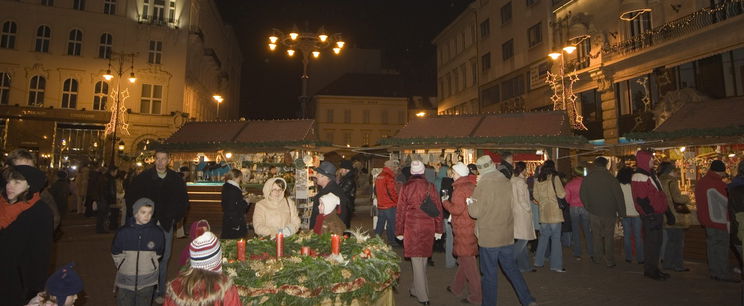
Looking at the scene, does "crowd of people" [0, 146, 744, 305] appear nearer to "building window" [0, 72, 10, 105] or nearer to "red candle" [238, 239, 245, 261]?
"red candle" [238, 239, 245, 261]

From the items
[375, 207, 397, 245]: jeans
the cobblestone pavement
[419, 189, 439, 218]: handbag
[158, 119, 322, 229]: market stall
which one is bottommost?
the cobblestone pavement

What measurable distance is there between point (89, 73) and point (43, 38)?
142 inches

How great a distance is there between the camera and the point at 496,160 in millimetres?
10992

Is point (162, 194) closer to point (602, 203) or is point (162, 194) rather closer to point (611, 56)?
point (602, 203)

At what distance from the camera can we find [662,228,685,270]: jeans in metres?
7.39

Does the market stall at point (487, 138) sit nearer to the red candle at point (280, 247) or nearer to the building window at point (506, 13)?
the red candle at point (280, 247)

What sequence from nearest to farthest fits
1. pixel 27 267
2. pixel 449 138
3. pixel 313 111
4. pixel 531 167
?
1. pixel 27 267
2. pixel 449 138
3. pixel 531 167
4. pixel 313 111

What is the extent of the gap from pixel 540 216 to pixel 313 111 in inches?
1964

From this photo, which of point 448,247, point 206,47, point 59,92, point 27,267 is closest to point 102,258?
point 27,267

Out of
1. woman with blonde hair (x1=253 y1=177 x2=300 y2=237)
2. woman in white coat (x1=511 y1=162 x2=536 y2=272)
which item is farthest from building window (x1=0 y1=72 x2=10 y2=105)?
woman in white coat (x1=511 y1=162 x2=536 y2=272)

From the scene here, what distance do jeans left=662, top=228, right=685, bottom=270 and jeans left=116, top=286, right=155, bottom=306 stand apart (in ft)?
28.3

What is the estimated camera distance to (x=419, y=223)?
17.9 ft

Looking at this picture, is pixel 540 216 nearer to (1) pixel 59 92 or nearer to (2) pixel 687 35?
(2) pixel 687 35

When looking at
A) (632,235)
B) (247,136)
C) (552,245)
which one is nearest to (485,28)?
(247,136)
